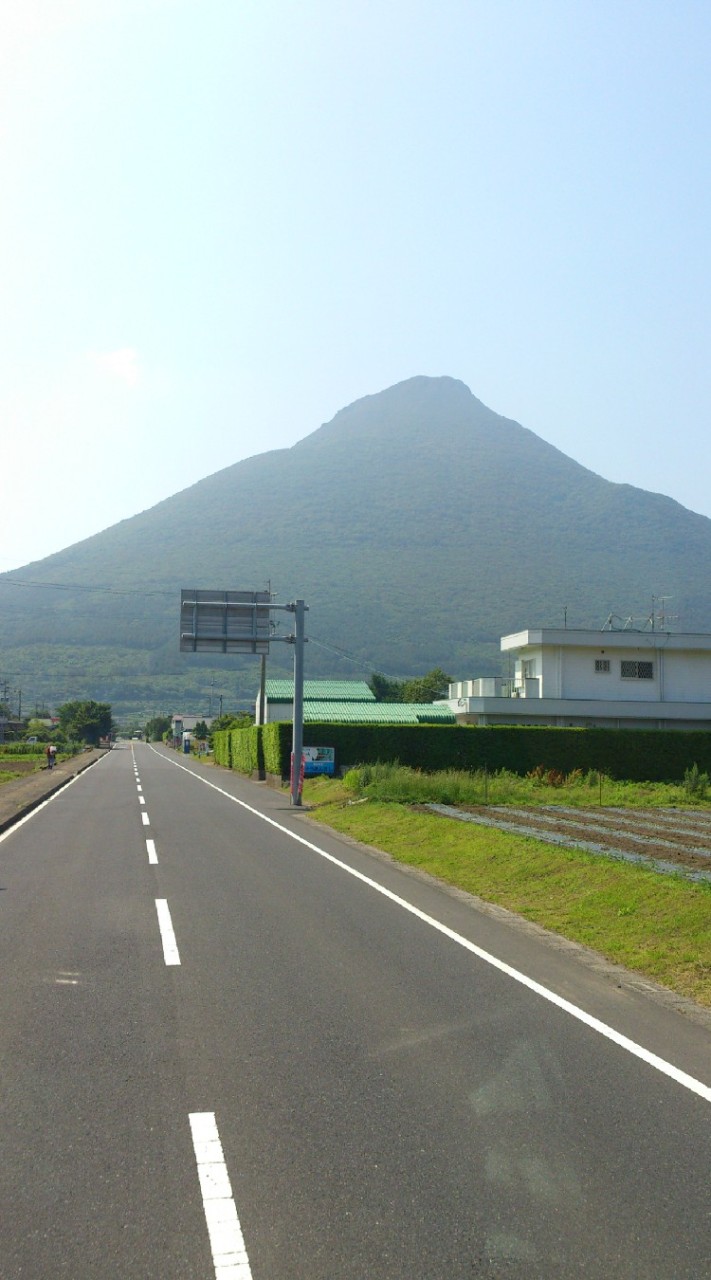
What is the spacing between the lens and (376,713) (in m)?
63.8

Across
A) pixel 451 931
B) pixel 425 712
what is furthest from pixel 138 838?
pixel 425 712

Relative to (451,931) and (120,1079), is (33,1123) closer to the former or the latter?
(120,1079)

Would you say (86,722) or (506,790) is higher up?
(86,722)

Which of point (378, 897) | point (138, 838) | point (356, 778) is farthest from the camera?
point (356, 778)

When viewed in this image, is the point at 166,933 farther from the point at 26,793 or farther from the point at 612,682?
the point at 612,682

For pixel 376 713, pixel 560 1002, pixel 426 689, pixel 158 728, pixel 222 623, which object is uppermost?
pixel 426 689

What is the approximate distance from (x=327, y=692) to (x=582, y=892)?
60.2 metres

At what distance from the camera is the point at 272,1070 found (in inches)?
236

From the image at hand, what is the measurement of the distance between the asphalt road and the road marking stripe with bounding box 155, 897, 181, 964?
56mm

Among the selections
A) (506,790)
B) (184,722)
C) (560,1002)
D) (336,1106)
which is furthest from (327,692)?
(184,722)

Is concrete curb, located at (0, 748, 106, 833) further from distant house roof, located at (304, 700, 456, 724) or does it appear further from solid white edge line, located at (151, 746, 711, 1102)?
distant house roof, located at (304, 700, 456, 724)

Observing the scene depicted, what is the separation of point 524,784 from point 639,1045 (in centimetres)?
2733

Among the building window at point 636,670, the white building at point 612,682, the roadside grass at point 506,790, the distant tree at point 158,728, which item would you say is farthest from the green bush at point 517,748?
the distant tree at point 158,728

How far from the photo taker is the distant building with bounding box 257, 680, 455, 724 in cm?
5994
